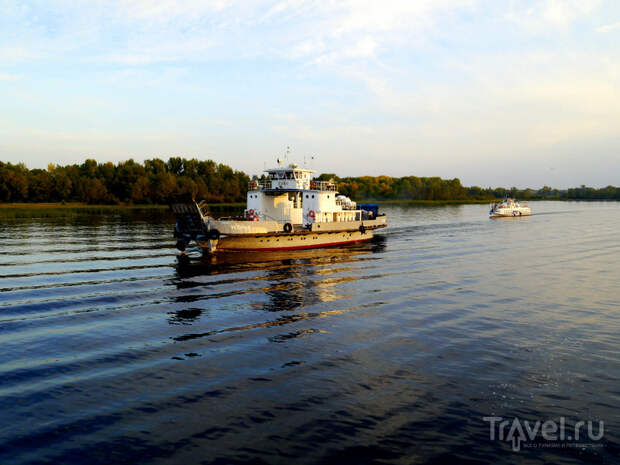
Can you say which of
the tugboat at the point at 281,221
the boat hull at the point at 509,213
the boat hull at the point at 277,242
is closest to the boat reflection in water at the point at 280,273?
the boat hull at the point at 277,242

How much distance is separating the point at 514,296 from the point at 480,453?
1789 cm

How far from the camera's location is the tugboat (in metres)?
39.8

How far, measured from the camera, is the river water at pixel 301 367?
9836mm

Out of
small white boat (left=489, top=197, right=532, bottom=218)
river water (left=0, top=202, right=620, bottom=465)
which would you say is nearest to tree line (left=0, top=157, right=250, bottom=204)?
small white boat (left=489, top=197, right=532, bottom=218)

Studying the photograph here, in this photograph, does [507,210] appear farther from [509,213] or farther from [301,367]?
[301,367]

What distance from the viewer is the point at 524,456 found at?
9.56 m

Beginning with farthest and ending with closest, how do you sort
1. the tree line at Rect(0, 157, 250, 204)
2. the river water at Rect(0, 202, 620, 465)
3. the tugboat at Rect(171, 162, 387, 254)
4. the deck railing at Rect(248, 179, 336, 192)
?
the tree line at Rect(0, 157, 250, 204) < the deck railing at Rect(248, 179, 336, 192) < the tugboat at Rect(171, 162, 387, 254) < the river water at Rect(0, 202, 620, 465)

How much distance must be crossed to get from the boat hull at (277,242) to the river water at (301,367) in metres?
9.68

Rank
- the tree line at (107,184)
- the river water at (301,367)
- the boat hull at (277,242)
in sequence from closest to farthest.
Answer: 1. the river water at (301,367)
2. the boat hull at (277,242)
3. the tree line at (107,184)

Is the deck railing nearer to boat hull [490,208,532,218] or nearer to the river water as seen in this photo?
the river water

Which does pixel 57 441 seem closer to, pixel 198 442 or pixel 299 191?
pixel 198 442

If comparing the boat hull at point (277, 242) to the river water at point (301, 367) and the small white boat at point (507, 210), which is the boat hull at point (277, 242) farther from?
the small white boat at point (507, 210)

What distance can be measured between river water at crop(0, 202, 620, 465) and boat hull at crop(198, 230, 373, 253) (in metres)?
9.68

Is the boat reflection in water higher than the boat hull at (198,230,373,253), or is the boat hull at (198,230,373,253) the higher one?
the boat hull at (198,230,373,253)
